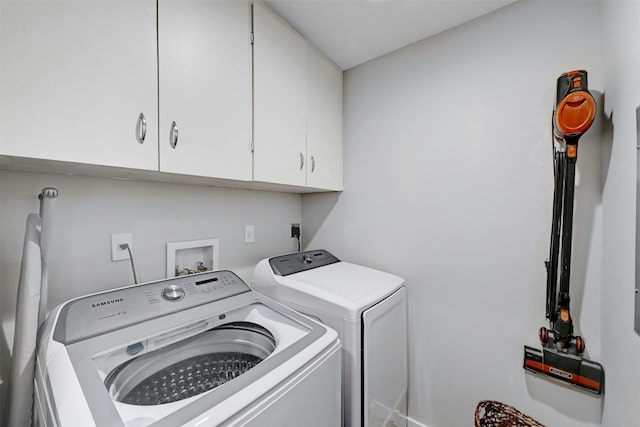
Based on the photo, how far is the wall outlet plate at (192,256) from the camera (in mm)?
1339

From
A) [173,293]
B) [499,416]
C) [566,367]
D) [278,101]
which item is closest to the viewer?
[173,293]

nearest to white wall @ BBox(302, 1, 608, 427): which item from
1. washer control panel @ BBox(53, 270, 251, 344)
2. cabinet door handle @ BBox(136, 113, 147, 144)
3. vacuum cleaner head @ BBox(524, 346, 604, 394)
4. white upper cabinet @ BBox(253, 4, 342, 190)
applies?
vacuum cleaner head @ BBox(524, 346, 604, 394)

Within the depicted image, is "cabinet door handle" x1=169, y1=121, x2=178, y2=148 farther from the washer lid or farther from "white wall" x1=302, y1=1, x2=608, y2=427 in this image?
"white wall" x1=302, y1=1, x2=608, y2=427

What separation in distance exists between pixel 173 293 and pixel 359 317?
78 centimetres

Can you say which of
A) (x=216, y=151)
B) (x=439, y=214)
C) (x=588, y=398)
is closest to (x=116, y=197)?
(x=216, y=151)

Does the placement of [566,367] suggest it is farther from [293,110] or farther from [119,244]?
[119,244]

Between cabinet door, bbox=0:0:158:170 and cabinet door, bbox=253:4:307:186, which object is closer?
cabinet door, bbox=0:0:158:170

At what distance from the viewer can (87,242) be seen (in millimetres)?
1078

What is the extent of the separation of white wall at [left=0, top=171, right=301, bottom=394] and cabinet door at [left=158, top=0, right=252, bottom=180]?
423 millimetres

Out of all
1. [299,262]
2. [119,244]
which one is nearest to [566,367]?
[299,262]

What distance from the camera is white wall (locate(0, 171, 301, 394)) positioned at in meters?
0.91

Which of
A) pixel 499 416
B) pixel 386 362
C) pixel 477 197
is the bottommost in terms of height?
pixel 499 416

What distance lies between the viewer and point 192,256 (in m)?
1.45

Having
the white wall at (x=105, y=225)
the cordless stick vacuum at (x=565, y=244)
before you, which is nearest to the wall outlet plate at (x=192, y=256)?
the white wall at (x=105, y=225)
